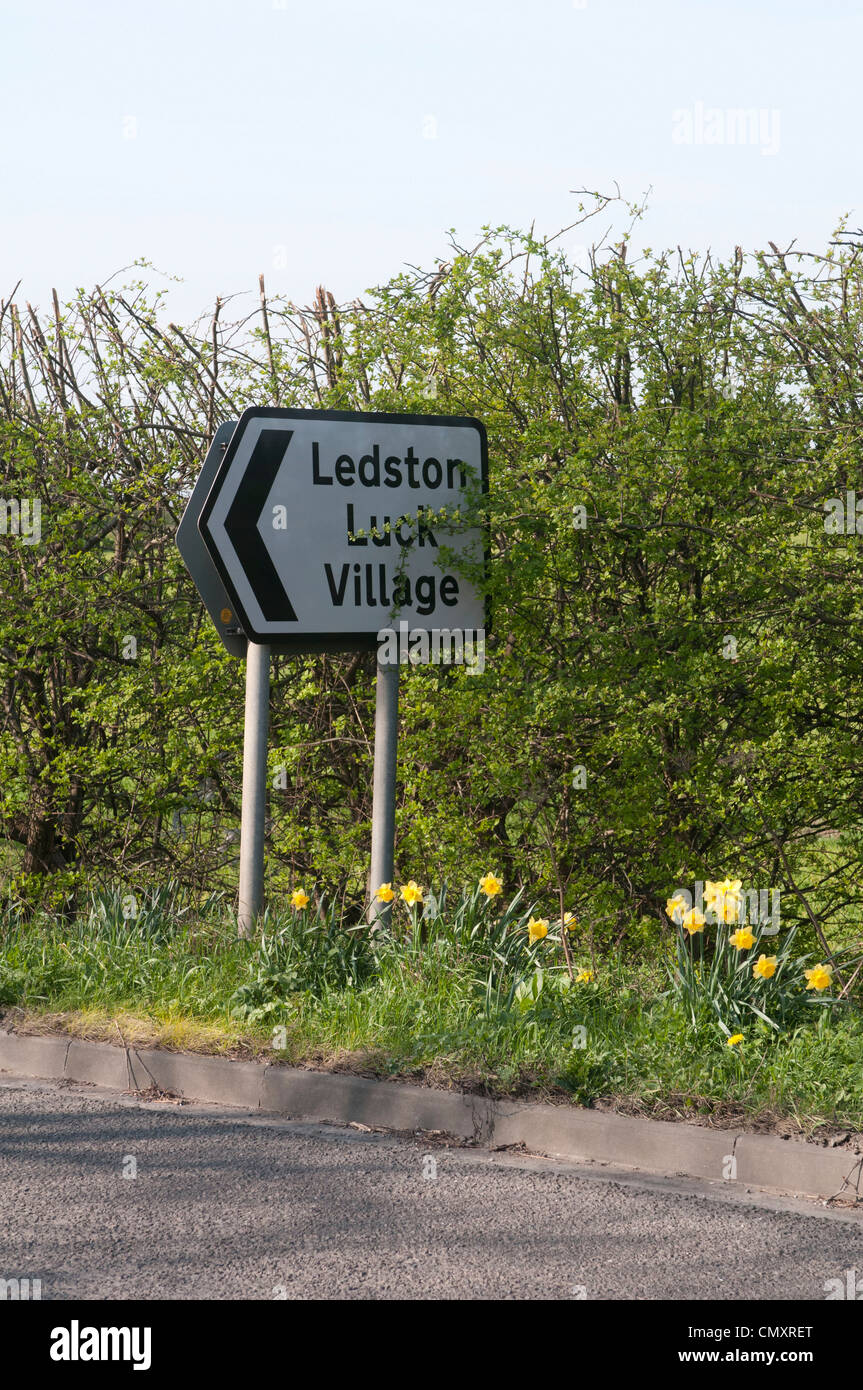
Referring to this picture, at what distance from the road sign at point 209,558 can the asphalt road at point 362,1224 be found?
230 centimetres

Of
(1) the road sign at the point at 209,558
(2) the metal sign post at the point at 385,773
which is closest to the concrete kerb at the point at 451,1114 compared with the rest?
(2) the metal sign post at the point at 385,773

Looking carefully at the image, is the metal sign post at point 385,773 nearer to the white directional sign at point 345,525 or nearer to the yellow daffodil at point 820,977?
the white directional sign at point 345,525

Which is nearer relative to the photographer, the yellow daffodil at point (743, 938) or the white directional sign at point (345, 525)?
the yellow daffodil at point (743, 938)

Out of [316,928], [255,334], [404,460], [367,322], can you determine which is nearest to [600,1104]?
[316,928]

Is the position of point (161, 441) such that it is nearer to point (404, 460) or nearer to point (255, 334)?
point (255, 334)

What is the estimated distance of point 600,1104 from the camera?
185 inches

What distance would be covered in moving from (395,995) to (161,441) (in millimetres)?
4381

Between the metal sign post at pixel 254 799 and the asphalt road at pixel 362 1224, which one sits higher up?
the metal sign post at pixel 254 799

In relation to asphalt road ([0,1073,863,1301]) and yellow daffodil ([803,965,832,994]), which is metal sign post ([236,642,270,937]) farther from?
yellow daffodil ([803,965,832,994])

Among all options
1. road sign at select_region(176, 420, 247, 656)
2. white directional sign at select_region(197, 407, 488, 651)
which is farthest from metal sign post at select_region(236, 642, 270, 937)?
white directional sign at select_region(197, 407, 488, 651)

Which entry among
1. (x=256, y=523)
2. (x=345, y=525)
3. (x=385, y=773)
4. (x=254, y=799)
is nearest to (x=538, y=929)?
(x=385, y=773)

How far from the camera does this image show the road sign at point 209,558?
20.3ft

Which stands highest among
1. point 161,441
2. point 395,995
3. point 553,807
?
point 161,441

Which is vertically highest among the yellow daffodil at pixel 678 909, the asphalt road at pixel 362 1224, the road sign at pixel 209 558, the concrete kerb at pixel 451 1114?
the road sign at pixel 209 558
